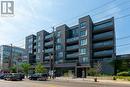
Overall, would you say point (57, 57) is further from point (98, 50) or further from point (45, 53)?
point (98, 50)

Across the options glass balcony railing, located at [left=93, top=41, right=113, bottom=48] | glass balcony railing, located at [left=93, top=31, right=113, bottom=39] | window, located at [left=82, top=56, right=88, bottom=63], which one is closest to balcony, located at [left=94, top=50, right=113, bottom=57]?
glass balcony railing, located at [left=93, top=41, right=113, bottom=48]

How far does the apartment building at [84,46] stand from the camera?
299 feet

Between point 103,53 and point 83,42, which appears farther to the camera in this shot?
point 83,42

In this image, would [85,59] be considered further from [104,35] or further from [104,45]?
[104,35]

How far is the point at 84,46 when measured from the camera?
9756 centimetres

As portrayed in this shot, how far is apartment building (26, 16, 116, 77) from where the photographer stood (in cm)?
9112

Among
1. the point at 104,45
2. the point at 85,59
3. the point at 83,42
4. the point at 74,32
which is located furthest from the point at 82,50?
the point at 74,32

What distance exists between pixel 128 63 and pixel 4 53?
10448cm

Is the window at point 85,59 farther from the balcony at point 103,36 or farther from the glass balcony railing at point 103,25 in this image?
the glass balcony railing at point 103,25

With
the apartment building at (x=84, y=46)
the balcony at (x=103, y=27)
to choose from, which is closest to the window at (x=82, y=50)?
the apartment building at (x=84, y=46)

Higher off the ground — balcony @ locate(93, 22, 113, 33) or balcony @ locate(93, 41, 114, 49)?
balcony @ locate(93, 22, 113, 33)

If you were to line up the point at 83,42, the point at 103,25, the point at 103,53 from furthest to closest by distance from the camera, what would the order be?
the point at 83,42
the point at 103,25
the point at 103,53

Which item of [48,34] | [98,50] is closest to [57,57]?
[48,34]

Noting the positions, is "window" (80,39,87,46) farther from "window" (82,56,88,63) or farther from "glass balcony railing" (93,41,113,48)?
"window" (82,56,88,63)
